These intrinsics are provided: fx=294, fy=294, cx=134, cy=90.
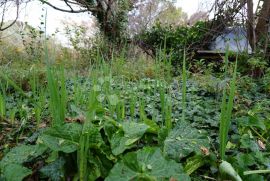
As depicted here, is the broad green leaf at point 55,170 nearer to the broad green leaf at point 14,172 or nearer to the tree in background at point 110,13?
the broad green leaf at point 14,172

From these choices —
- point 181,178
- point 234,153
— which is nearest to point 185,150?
point 181,178

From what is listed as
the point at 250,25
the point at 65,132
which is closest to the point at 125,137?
the point at 65,132

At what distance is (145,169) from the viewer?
32.0 inches

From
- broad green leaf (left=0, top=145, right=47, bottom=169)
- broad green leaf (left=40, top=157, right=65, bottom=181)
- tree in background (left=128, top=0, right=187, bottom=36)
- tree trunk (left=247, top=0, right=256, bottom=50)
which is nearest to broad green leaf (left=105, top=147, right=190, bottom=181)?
broad green leaf (left=40, top=157, right=65, bottom=181)

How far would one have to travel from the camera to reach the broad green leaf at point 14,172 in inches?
35.6

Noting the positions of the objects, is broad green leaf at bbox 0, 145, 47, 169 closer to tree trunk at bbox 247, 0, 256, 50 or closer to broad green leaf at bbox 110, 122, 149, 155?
broad green leaf at bbox 110, 122, 149, 155

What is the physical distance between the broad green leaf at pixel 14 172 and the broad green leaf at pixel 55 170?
5 centimetres

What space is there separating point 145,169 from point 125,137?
0.72 feet

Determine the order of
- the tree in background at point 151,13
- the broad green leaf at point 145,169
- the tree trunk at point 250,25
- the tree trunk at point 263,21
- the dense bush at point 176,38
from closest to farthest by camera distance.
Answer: the broad green leaf at point 145,169 < the tree trunk at point 250,25 < the tree trunk at point 263,21 < the dense bush at point 176,38 < the tree in background at point 151,13

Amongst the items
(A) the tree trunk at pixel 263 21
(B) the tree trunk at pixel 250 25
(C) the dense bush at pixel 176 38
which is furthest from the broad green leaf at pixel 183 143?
(C) the dense bush at pixel 176 38

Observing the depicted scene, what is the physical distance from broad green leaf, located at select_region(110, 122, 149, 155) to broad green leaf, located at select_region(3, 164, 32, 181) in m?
0.29

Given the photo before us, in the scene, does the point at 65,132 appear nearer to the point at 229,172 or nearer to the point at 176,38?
the point at 229,172

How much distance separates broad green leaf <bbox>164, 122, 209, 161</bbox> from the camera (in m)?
1.03

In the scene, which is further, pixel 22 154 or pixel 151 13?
pixel 151 13
